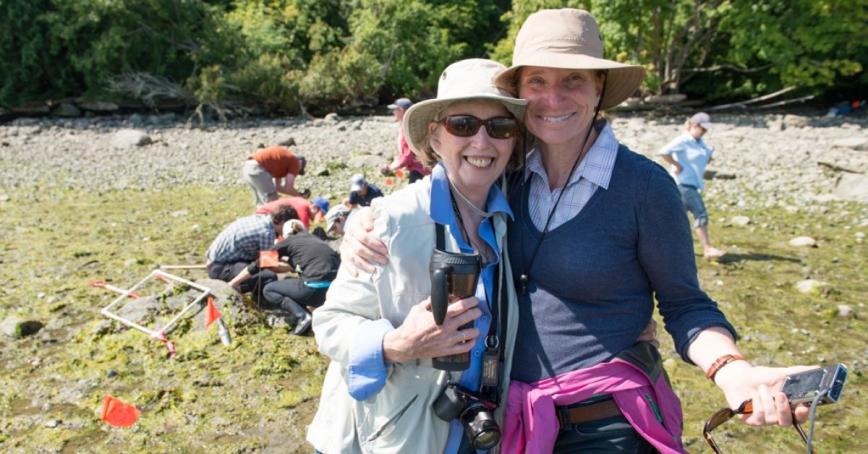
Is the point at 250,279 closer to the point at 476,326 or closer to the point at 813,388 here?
the point at 476,326

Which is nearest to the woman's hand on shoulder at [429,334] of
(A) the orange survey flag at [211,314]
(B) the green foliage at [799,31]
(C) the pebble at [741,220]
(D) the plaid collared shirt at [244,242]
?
(A) the orange survey flag at [211,314]

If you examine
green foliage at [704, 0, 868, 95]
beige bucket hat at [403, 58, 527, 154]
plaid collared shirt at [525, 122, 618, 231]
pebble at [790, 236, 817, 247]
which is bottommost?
pebble at [790, 236, 817, 247]

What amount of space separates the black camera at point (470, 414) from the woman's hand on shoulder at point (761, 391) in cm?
76

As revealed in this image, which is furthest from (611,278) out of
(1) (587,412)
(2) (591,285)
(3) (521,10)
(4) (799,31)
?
(3) (521,10)

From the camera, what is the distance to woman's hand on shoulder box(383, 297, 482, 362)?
6.95ft

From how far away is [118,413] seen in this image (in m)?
5.44

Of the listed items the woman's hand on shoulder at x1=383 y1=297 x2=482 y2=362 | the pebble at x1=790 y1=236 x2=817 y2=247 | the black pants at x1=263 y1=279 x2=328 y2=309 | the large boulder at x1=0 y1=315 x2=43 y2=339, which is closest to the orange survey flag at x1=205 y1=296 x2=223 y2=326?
the black pants at x1=263 y1=279 x2=328 y2=309

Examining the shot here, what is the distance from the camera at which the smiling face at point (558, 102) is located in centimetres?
246

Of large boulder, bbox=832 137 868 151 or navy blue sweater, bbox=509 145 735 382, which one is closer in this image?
navy blue sweater, bbox=509 145 735 382

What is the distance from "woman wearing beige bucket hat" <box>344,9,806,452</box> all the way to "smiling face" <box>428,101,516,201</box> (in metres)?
0.13

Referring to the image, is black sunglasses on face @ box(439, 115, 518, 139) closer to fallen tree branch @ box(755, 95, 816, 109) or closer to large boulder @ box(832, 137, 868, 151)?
large boulder @ box(832, 137, 868, 151)

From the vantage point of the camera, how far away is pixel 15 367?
637cm

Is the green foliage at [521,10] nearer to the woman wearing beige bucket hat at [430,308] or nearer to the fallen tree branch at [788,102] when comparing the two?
the fallen tree branch at [788,102]

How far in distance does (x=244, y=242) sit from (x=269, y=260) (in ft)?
1.94
